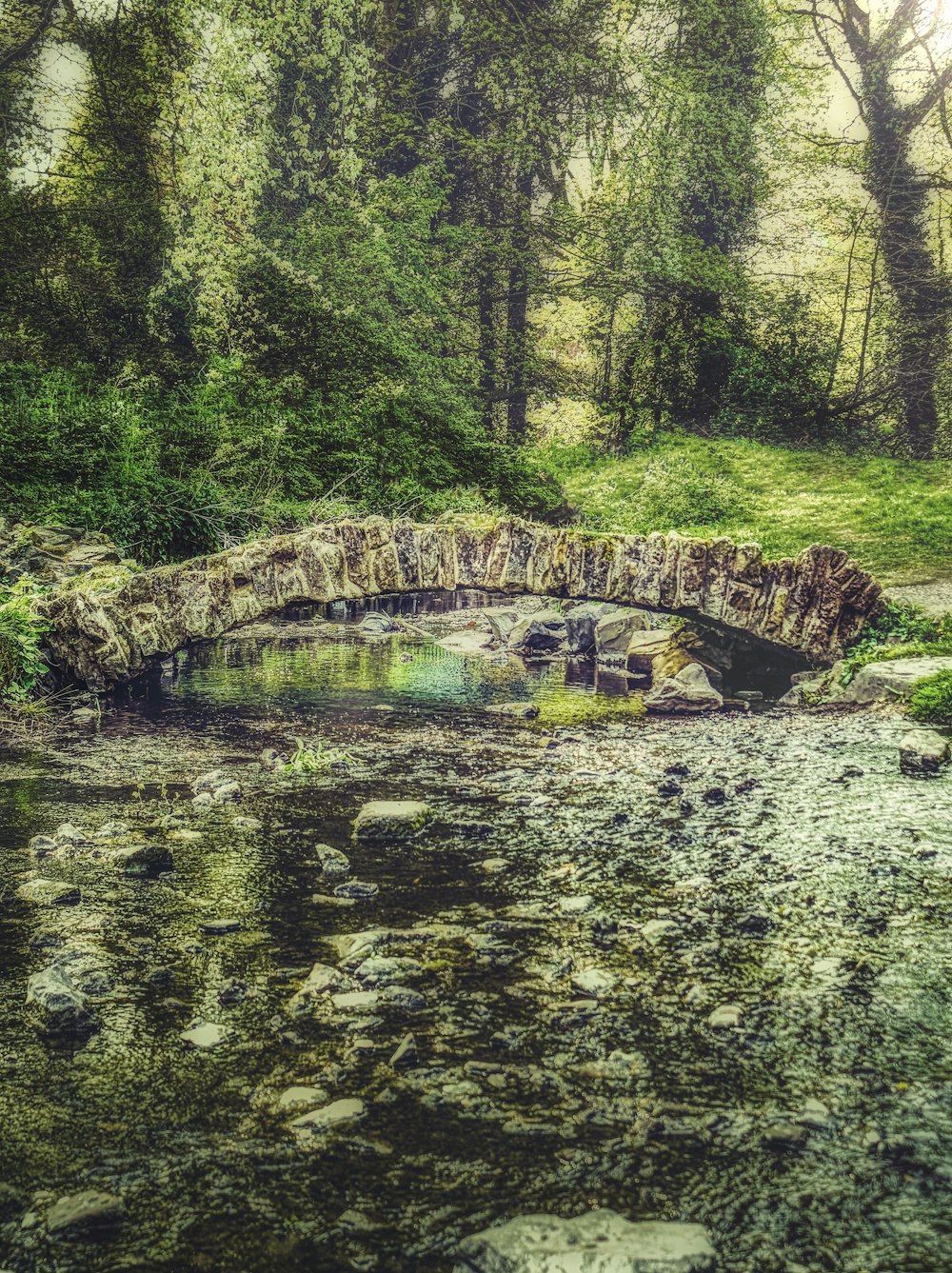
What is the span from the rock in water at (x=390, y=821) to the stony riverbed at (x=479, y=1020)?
12cm

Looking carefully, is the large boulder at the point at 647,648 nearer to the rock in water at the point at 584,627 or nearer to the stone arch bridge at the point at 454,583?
the rock in water at the point at 584,627

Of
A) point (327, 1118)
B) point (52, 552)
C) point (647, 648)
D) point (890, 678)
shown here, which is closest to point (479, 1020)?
point (327, 1118)

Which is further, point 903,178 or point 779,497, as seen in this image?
point 903,178

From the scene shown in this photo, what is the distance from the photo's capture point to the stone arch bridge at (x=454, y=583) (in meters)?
6.62

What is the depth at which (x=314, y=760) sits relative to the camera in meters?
6.17

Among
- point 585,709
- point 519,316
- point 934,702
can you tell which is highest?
point 519,316

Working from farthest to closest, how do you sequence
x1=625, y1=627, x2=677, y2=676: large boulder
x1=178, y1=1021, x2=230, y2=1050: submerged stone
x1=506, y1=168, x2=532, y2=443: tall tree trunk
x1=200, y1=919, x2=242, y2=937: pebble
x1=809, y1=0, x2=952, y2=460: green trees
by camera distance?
1. x1=506, y1=168, x2=532, y2=443: tall tree trunk
2. x1=809, y1=0, x2=952, y2=460: green trees
3. x1=625, y1=627, x2=677, y2=676: large boulder
4. x1=200, y1=919, x2=242, y2=937: pebble
5. x1=178, y1=1021, x2=230, y2=1050: submerged stone

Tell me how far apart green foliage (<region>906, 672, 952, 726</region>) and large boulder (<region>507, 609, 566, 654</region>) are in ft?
19.6

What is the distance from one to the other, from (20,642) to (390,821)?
2932 mm

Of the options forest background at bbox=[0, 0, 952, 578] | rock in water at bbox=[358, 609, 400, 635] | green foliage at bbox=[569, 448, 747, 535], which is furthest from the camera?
rock in water at bbox=[358, 609, 400, 635]

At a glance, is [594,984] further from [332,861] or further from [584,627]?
[584,627]

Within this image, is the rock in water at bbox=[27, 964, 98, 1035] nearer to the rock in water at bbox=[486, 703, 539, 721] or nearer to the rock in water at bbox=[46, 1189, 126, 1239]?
the rock in water at bbox=[46, 1189, 126, 1239]

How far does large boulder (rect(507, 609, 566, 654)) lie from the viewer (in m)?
12.5

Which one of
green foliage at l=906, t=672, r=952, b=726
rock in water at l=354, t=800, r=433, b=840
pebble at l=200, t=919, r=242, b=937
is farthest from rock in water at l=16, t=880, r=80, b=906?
green foliage at l=906, t=672, r=952, b=726
